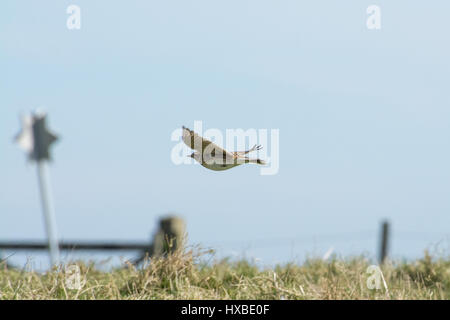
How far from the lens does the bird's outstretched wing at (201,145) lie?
284 centimetres

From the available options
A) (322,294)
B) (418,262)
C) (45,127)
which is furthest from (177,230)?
(322,294)

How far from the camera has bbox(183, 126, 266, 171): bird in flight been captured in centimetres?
284

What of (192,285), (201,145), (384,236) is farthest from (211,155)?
(384,236)

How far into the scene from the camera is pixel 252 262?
19.3 feet

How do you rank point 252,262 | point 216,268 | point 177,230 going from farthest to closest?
point 177,230 < point 252,262 < point 216,268

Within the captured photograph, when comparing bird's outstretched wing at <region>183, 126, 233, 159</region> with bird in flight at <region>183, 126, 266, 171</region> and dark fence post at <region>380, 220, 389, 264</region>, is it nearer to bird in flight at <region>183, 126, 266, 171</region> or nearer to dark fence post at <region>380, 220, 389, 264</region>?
bird in flight at <region>183, 126, 266, 171</region>

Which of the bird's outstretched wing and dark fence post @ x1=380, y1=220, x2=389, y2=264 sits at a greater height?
the bird's outstretched wing

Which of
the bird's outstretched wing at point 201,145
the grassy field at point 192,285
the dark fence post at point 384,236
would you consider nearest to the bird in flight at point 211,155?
the bird's outstretched wing at point 201,145

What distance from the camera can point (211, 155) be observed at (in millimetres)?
2863

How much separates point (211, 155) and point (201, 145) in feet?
0.26

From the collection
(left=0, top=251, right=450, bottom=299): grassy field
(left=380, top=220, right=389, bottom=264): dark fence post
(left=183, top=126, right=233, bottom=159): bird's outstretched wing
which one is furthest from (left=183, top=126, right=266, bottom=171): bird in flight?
(left=380, top=220, right=389, bottom=264): dark fence post

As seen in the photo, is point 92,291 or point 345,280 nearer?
point 92,291
